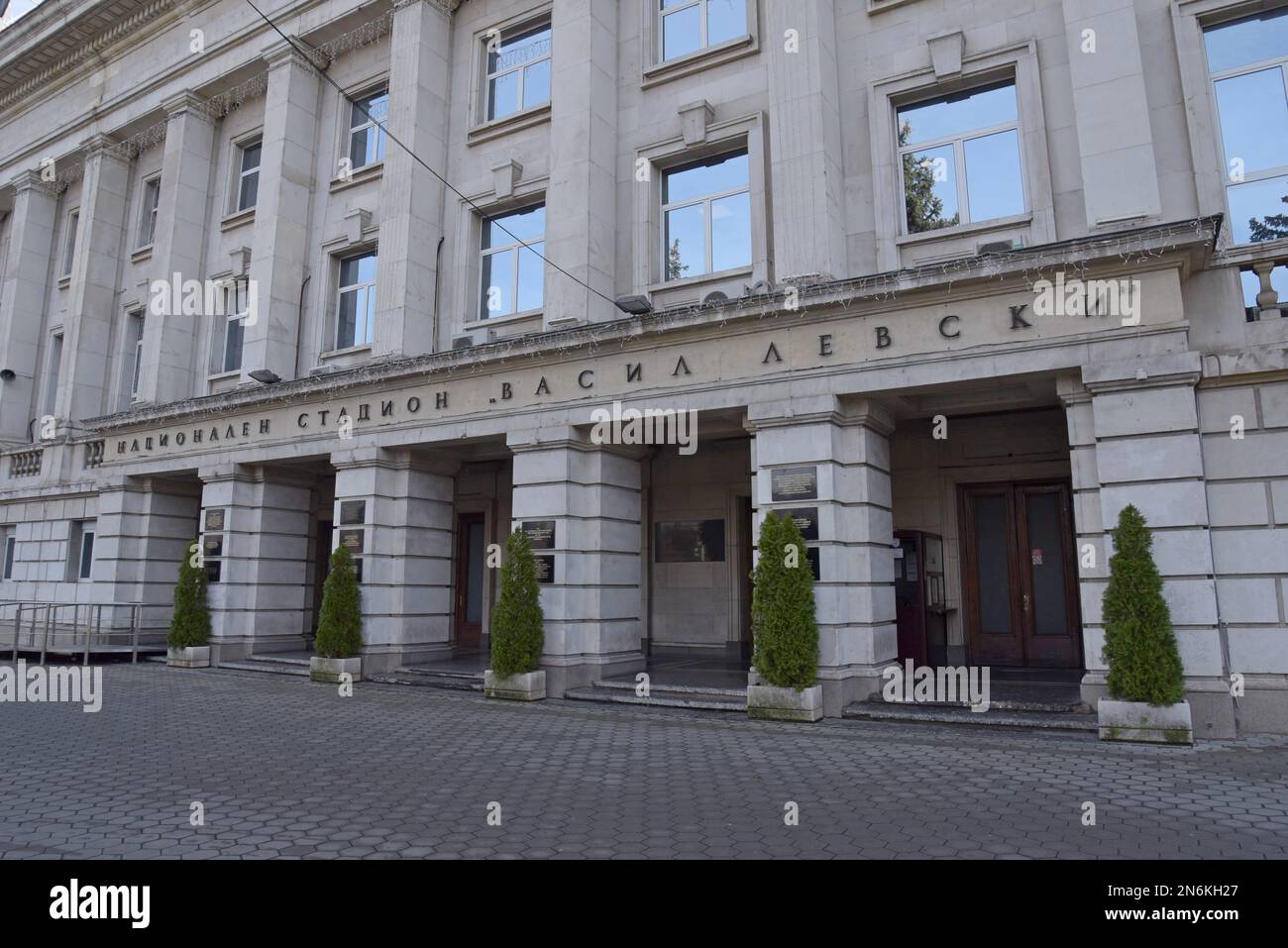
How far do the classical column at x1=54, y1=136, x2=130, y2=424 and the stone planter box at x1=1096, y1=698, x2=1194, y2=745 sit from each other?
2586cm

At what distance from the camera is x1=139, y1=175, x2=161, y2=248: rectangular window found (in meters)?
24.7

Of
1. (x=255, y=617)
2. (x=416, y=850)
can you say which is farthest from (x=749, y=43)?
(x=255, y=617)

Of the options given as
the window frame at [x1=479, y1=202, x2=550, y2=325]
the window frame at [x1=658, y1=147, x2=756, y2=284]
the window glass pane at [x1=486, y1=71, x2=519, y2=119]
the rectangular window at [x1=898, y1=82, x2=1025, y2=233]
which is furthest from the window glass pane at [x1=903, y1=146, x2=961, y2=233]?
the window glass pane at [x1=486, y1=71, x2=519, y2=119]

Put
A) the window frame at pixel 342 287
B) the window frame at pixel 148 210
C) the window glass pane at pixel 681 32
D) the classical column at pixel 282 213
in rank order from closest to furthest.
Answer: the window glass pane at pixel 681 32 → the classical column at pixel 282 213 → the window frame at pixel 342 287 → the window frame at pixel 148 210

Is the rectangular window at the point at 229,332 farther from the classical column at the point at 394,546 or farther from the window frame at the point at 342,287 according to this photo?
the classical column at the point at 394,546

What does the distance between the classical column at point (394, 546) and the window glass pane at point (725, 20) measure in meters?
9.51

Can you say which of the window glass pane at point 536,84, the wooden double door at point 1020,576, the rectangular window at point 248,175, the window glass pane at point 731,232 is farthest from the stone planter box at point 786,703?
the rectangular window at point 248,175

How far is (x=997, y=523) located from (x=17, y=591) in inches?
1046

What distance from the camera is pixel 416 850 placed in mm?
5742

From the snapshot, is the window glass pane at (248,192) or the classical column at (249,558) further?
the window glass pane at (248,192)

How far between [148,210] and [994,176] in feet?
76.4

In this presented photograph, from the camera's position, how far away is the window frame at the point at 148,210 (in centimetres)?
→ 2469

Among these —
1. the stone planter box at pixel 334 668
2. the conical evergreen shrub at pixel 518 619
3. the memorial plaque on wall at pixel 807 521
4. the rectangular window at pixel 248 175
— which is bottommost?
the stone planter box at pixel 334 668

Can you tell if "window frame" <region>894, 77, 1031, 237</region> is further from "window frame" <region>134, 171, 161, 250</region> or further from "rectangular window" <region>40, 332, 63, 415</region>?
"rectangular window" <region>40, 332, 63, 415</region>
